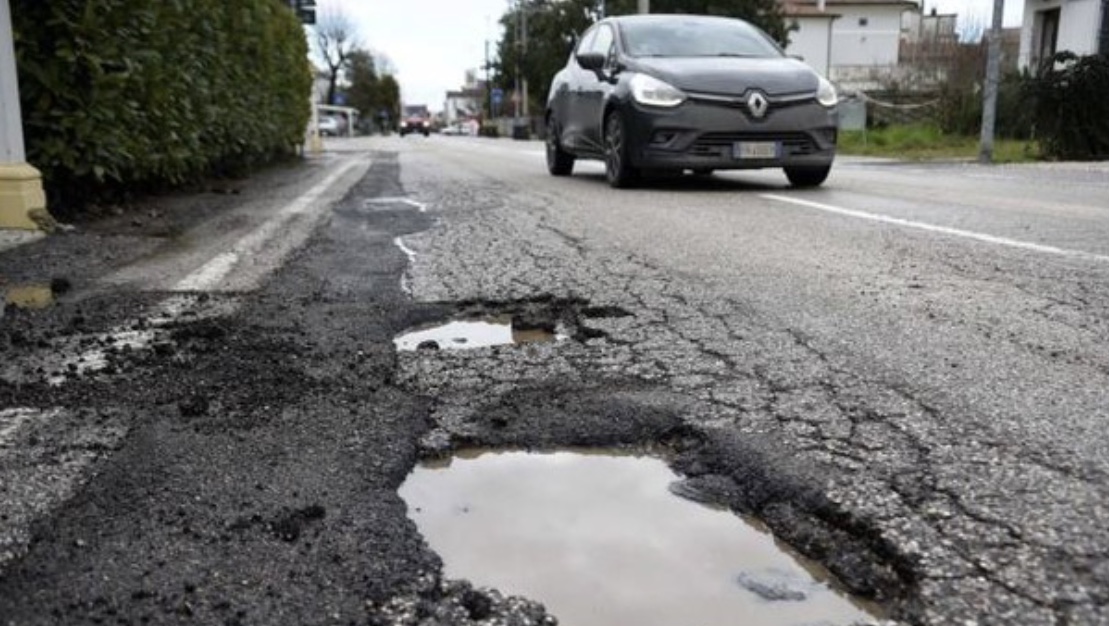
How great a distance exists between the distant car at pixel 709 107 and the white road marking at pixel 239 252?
269 centimetres

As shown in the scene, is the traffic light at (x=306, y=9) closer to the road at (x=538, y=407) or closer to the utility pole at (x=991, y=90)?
the utility pole at (x=991, y=90)

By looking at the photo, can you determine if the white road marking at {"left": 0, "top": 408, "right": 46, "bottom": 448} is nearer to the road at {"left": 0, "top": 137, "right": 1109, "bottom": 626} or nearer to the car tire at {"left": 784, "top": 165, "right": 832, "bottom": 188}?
the road at {"left": 0, "top": 137, "right": 1109, "bottom": 626}

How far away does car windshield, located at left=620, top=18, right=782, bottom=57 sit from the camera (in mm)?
8750

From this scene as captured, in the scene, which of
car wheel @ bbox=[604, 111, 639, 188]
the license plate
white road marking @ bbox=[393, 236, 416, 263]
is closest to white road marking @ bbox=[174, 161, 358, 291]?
white road marking @ bbox=[393, 236, 416, 263]

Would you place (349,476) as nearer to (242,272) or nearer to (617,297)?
(617,297)

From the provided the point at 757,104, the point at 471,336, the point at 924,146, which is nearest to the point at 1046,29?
the point at 924,146

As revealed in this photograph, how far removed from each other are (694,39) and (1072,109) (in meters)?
9.13

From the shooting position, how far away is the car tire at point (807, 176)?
848 cm

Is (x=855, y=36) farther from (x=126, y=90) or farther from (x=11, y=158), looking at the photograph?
(x=11, y=158)

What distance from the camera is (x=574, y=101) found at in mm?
9883

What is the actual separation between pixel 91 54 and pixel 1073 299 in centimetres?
527

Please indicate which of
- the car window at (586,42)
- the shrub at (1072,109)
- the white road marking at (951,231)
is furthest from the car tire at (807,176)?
the shrub at (1072,109)

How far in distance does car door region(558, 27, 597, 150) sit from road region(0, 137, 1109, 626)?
4715mm

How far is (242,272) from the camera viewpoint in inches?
173
